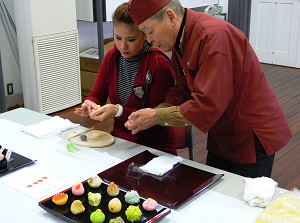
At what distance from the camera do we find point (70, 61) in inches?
165

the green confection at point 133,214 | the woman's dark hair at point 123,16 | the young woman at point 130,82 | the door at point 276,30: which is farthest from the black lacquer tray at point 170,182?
the door at point 276,30

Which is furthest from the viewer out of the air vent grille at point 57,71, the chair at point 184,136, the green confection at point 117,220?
the air vent grille at point 57,71

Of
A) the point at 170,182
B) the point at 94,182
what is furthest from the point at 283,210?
the point at 94,182

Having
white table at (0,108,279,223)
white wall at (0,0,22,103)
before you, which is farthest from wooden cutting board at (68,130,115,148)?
white wall at (0,0,22,103)

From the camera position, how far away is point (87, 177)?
1417mm

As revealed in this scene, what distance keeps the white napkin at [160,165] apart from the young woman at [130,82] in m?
0.33

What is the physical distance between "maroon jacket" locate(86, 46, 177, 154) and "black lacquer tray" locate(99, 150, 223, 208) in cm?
37

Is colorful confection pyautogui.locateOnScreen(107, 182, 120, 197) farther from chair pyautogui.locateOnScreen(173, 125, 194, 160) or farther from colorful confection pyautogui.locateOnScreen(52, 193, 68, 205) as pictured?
chair pyautogui.locateOnScreen(173, 125, 194, 160)

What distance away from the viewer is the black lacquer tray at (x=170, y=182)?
1264mm

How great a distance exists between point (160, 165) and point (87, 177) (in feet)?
0.84

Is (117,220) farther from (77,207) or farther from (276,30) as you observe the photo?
(276,30)

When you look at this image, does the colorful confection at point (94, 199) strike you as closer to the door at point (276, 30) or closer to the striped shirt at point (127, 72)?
the striped shirt at point (127, 72)

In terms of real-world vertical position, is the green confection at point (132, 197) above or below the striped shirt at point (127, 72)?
below

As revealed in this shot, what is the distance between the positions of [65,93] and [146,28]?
289 cm
